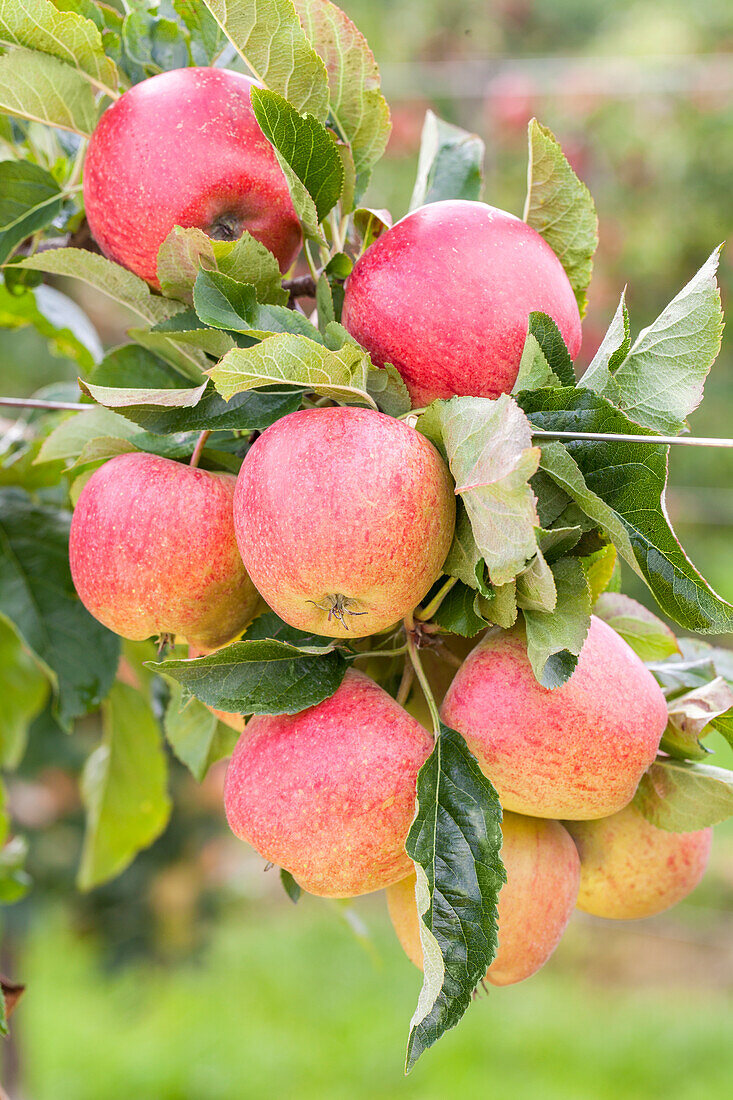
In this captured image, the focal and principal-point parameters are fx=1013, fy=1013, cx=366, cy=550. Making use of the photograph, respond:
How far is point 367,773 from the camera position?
37 centimetres

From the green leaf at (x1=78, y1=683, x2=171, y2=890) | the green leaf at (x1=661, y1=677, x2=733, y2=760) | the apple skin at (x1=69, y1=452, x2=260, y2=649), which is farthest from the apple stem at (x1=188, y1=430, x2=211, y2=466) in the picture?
the green leaf at (x1=78, y1=683, x2=171, y2=890)

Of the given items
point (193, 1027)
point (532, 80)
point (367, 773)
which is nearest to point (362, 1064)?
point (193, 1027)

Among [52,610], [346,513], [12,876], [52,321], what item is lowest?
[12,876]

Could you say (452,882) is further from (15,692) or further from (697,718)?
(15,692)

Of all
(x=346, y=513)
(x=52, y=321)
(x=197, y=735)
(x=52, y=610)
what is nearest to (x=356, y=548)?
(x=346, y=513)

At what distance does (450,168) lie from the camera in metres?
0.49

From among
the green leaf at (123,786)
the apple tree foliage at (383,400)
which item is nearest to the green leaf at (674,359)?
the apple tree foliage at (383,400)

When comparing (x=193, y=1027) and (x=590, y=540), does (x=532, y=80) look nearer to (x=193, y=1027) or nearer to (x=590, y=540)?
(x=193, y=1027)

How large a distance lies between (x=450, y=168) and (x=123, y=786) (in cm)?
49

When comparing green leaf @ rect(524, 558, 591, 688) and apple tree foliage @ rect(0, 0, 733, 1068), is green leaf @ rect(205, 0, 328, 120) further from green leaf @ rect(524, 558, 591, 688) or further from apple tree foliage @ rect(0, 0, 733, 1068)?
green leaf @ rect(524, 558, 591, 688)

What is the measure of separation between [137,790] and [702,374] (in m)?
0.53

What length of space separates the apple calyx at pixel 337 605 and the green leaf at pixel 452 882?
0.06m

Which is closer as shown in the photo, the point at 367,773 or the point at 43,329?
the point at 367,773

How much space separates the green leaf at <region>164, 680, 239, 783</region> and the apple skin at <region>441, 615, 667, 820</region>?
0.53 ft
